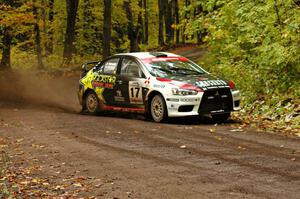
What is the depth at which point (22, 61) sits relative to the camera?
3962 centimetres

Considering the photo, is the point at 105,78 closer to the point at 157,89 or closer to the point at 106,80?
the point at 106,80

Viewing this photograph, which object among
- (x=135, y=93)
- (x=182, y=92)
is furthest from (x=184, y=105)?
(x=135, y=93)

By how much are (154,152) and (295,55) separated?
6.26 meters

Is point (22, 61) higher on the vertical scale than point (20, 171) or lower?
higher

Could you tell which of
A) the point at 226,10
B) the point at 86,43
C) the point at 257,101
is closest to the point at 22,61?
the point at 86,43

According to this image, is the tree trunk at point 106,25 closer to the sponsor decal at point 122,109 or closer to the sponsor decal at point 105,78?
the sponsor decal at point 105,78

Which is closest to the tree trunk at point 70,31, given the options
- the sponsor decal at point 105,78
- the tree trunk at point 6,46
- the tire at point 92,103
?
the tree trunk at point 6,46

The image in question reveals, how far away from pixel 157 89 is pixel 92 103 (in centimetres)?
316

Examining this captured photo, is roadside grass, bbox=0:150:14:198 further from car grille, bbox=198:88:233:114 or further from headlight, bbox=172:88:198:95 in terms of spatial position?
car grille, bbox=198:88:233:114

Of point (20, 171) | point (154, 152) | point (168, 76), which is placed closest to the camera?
point (20, 171)

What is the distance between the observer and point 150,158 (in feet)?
31.1

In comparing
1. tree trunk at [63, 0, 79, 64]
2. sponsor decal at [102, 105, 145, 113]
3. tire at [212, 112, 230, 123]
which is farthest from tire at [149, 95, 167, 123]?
tree trunk at [63, 0, 79, 64]

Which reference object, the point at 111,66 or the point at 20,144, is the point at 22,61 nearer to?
the point at 111,66

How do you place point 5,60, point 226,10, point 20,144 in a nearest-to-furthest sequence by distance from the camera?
point 20,144, point 226,10, point 5,60
